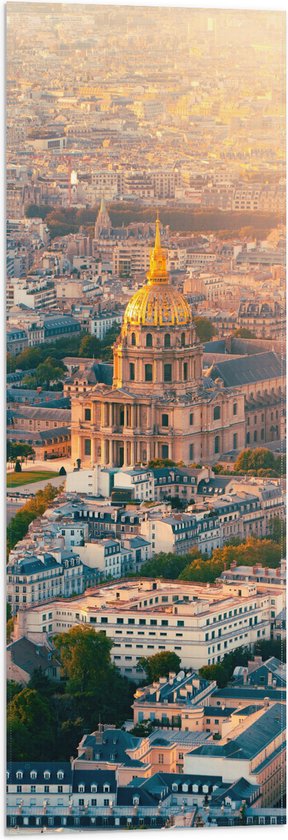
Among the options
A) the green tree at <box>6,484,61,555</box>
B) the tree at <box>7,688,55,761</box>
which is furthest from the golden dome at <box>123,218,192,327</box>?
the tree at <box>7,688,55,761</box>

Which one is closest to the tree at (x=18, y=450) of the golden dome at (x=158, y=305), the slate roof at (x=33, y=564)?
the golden dome at (x=158, y=305)

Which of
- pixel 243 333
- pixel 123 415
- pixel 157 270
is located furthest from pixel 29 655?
pixel 243 333

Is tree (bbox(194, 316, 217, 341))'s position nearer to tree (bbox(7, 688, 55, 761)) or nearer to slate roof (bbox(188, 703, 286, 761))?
tree (bbox(7, 688, 55, 761))

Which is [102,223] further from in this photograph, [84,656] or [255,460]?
[84,656]

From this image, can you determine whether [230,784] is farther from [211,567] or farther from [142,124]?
[142,124]

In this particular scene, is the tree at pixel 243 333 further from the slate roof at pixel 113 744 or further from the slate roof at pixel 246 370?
the slate roof at pixel 113 744

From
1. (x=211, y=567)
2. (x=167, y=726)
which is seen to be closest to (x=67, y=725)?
(x=167, y=726)
